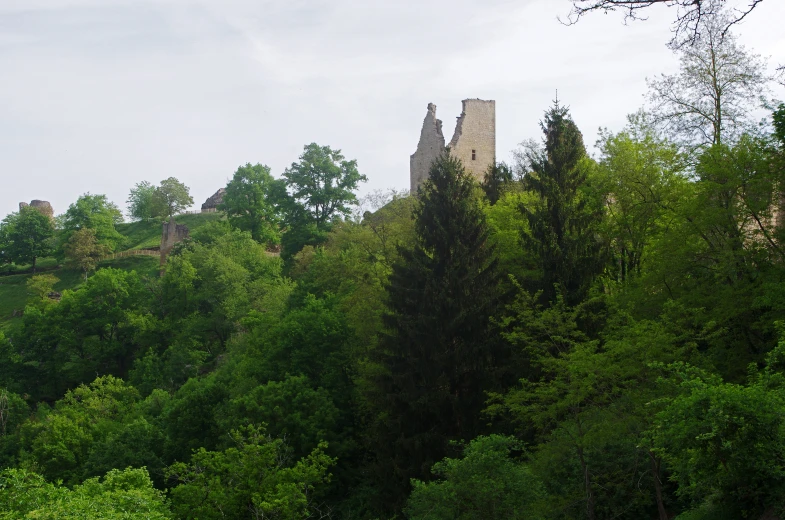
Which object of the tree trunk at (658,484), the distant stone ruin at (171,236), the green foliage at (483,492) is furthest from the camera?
the distant stone ruin at (171,236)

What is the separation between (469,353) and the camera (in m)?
22.7

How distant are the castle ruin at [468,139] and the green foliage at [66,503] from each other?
1139 inches

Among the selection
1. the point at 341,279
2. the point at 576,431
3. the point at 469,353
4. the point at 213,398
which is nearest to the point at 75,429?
the point at 213,398

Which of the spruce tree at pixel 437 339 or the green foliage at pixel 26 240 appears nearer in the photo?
the spruce tree at pixel 437 339

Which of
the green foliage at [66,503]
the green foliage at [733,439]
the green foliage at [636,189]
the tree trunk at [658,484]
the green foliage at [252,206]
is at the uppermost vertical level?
the green foliage at [252,206]

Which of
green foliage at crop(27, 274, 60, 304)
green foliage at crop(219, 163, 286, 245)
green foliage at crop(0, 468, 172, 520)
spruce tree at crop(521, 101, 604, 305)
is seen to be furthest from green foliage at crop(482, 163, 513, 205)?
green foliage at crop(27, 274, 60, 304)

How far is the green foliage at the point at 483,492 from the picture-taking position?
609 inches

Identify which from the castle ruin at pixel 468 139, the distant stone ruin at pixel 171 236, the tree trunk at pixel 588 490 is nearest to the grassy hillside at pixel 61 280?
the distant stone ruin at pixel 171 236

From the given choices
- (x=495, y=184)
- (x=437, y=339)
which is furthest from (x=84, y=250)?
(x=437, y=339)

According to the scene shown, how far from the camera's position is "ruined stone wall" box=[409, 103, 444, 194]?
4512 centimetres

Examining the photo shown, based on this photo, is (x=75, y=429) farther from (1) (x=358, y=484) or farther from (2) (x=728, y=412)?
(2) (x=728, y=412)

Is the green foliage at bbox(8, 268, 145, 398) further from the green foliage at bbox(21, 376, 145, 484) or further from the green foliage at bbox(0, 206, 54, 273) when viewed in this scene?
the green foliage at bbox(0, 206, 54, 273)

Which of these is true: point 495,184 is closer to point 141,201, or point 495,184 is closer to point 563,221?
point 563,221

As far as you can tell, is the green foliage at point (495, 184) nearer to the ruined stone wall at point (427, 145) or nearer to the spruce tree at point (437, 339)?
the ruined stone wall at point (427, 145)
